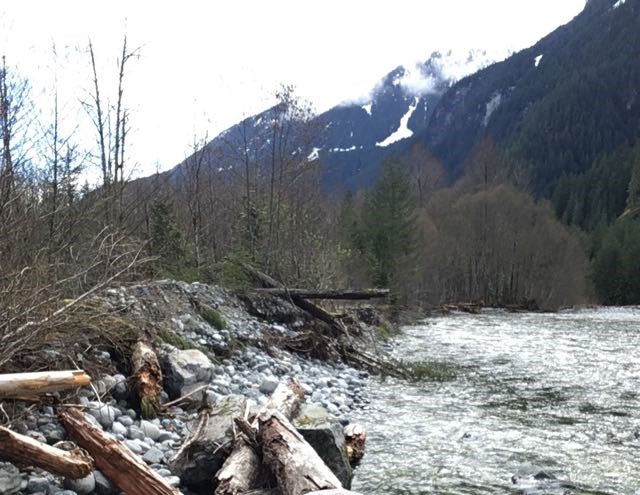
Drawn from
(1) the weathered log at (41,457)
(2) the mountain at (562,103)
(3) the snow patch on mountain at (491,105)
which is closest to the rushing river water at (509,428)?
(1) the weathered log at (41,457)

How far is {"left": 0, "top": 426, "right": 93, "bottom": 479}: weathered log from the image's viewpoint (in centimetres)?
405

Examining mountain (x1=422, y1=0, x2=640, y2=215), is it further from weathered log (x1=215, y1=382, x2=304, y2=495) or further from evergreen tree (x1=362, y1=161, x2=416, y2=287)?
weathered log (x1=215, y1=382, x2=304, y2=495)

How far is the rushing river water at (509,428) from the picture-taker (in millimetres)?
Answer: 5652

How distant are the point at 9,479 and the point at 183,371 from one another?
9.83 feet

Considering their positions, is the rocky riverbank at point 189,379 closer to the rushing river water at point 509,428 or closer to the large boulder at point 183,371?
the large boulder at point 183,371

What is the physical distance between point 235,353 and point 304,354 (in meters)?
2.11

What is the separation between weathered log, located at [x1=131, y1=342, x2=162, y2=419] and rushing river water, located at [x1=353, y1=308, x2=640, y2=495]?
227cm

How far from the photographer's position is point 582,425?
7.69 metres

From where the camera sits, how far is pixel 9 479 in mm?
3932

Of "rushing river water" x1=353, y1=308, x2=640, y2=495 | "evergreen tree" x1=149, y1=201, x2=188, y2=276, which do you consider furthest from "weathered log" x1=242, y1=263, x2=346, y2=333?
"evergreen tree" x1=149, y1=201, x2=188, y2=276

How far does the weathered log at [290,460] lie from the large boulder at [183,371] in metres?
1.89

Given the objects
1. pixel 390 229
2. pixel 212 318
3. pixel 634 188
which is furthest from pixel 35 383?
pixel 634 188

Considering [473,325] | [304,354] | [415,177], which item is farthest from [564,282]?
[304,354]

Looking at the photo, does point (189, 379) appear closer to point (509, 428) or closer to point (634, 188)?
point (509, 428)
